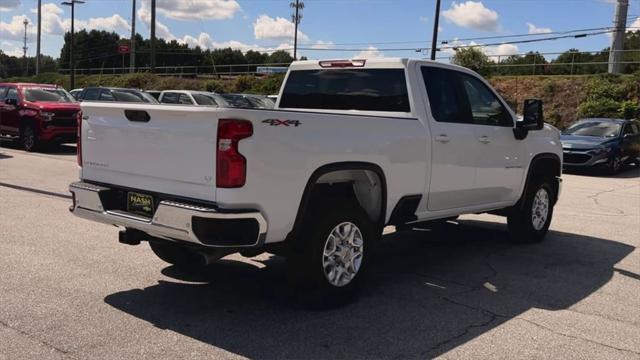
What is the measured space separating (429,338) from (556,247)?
398cm

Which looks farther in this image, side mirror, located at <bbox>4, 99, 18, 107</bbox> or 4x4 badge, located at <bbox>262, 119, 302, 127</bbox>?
side mirror, located at <bbox>4, 99, 18, 107</bbox>

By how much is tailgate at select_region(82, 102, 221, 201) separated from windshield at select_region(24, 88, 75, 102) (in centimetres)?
1461

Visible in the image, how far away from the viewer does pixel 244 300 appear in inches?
207

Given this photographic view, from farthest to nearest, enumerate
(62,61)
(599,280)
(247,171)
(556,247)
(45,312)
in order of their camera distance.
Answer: (62,61), (556,247), (599,280), (45,312), (247,171)

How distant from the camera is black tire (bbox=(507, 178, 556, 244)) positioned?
7773 mm

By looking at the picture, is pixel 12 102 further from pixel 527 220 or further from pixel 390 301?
pixel 390 301

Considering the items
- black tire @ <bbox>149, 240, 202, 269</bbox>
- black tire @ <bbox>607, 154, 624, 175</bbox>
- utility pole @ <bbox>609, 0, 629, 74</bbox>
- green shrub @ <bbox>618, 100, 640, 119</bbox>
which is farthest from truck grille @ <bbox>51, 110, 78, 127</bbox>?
utility pole @ <bbox>609, 0, 629, 74</bbox>

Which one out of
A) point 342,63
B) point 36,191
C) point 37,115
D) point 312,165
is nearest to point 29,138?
point 37,115

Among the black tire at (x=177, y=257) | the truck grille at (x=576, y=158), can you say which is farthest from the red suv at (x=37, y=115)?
the truck grille at (x=576, y=158)

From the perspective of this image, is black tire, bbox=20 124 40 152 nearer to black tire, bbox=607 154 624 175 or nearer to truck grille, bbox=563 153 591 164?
truck grille, bbox=563 153 591 164

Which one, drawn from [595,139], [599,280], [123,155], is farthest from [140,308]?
[595,139]

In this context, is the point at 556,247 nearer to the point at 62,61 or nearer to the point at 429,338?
the point at 429,338

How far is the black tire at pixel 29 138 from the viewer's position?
1784cm

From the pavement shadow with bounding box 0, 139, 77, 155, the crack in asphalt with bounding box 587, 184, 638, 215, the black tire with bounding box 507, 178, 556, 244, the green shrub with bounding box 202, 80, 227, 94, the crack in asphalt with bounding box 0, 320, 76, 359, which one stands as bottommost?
the pavement shadow with bounding box 0, 139, 77, 155
